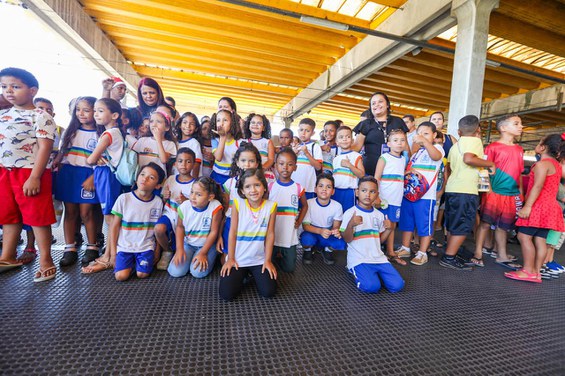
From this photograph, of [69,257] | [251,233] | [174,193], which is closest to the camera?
[251,233]

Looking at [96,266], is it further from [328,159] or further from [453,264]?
[453,264]

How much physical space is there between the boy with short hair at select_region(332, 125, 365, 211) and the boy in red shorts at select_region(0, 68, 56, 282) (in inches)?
96.1

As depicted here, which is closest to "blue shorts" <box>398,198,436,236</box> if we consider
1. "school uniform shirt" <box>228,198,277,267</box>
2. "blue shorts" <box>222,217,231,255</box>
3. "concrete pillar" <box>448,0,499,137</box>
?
"school uniform shirt" <box>228,198,277,267</box>

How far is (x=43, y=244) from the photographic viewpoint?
6.15 feet

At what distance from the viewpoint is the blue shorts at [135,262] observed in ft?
6.39

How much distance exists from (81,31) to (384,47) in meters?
5.77

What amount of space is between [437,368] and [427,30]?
5.11 m

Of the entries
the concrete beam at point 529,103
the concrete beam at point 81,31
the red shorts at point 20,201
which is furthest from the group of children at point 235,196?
the concrete beam at point 529,103

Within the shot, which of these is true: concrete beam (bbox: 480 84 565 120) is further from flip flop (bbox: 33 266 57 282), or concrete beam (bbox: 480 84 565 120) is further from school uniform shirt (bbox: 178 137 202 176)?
flip flop (bbox: 33 266 57 282)

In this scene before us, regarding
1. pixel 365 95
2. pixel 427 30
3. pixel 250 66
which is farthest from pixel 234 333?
pixel 365 95

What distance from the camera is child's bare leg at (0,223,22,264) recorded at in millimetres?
1902

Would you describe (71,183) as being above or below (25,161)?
below

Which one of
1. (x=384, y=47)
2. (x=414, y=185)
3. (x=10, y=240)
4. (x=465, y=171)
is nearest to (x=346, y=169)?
(x=414, y=185)

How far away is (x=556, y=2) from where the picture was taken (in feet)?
12.9
